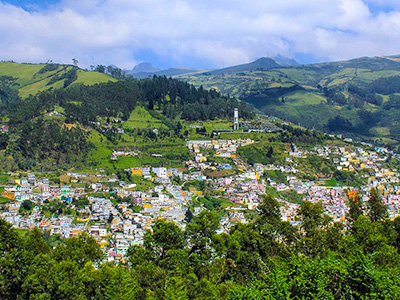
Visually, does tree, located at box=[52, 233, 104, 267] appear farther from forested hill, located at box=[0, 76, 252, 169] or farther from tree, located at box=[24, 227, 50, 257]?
forested hill, located at box=[0, 76, 252, 169]

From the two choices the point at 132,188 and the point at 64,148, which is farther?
the point at 64,148

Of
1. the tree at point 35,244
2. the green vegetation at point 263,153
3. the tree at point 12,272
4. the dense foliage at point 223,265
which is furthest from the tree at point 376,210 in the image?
the green vegetation at point 263,153

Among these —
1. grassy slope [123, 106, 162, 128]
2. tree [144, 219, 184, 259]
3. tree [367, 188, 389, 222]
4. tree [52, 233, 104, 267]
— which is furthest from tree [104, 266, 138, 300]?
grassy slope [123, 106, 162, 128]

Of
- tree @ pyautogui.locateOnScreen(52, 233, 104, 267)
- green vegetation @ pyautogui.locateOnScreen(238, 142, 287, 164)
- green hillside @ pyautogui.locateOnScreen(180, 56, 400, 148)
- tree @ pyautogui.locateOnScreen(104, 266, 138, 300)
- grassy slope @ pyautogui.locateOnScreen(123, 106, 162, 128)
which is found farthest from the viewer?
green hillside @ pyautogui.locateOnScreen(180, 56, 400, 148)

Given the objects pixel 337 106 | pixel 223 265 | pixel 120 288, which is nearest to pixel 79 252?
pixel 120 288

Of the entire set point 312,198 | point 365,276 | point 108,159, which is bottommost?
point 312,198

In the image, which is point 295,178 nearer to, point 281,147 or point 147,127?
point 281,147

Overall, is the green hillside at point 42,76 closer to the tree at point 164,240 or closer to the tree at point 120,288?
the tree at point 164,240

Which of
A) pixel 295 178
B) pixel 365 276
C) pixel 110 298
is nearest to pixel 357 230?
pixel 365 276
